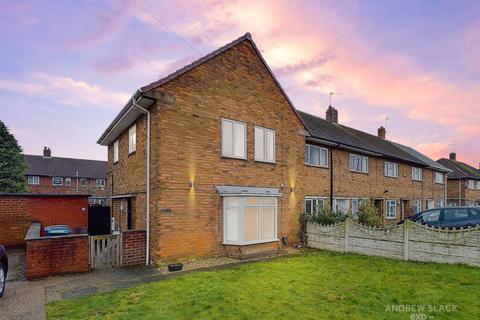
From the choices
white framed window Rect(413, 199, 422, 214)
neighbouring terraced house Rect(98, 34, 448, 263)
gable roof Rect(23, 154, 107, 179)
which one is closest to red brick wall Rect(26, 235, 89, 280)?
neighbouring terraced house Rect(98, 34, 448, 263)

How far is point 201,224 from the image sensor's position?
1088 centimetres

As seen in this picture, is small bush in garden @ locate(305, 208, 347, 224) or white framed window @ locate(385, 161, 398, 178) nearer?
small bush in garden @ locate(305, 208, 347, 224)

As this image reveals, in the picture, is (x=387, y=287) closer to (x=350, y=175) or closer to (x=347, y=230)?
(x=347, y=230)

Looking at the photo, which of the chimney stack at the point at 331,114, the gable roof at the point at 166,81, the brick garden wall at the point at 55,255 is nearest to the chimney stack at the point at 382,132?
the chimney stack at the point at 331,114

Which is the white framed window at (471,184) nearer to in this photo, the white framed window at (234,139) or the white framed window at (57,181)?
the white framed window at (234,139)

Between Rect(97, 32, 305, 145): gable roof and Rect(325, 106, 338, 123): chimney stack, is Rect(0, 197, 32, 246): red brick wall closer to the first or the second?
Rect(97, 32, 305, 145): gable roof

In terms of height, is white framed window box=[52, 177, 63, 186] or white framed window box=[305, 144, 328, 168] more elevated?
white framed window box=[305, 144, 328, 168]

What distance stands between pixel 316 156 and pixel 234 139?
22.0 feet

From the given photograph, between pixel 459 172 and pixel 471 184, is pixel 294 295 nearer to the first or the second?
pixel 459 172

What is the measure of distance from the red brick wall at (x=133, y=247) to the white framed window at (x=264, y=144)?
5.75 m

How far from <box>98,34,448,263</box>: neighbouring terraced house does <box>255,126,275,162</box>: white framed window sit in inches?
1.8

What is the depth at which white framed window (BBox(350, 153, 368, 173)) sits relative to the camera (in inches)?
765

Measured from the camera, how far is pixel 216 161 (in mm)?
11562

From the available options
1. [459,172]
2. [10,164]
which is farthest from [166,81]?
[459,172]
